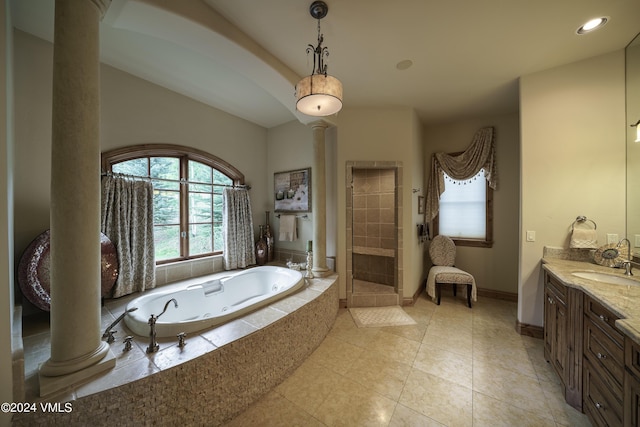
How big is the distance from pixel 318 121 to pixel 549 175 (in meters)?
2.60

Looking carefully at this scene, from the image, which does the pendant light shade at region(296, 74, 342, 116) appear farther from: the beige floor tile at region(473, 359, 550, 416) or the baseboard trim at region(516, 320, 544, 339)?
the baseboard trim at region(516, 320, 544, 339)

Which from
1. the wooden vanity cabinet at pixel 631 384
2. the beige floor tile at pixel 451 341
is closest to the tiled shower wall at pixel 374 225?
the beige floor tile at pixel 451 341

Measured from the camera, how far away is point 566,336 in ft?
5.49

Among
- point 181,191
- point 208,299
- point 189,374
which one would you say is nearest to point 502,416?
point 189,374

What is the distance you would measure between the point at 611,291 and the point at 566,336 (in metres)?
0.52

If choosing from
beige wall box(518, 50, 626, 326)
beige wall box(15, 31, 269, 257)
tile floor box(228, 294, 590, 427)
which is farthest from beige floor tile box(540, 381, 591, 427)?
beige wall box(15, 31, 269, 257)

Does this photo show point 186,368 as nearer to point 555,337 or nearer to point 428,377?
point 428,377

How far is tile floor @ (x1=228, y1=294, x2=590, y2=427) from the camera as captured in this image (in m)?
1.53

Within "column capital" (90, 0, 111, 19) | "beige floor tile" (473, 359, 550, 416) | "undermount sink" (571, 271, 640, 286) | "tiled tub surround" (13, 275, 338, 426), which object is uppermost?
"column capital" (90, 0, 111, 19)

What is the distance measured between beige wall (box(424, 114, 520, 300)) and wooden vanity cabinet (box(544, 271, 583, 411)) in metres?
1.63

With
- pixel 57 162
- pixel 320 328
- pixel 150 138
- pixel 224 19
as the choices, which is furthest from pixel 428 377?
pixel 150 138

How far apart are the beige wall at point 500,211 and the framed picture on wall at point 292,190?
2473mm

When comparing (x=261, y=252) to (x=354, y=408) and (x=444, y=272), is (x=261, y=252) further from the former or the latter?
(x=444, y=272)

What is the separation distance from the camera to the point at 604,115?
209 centimetres
